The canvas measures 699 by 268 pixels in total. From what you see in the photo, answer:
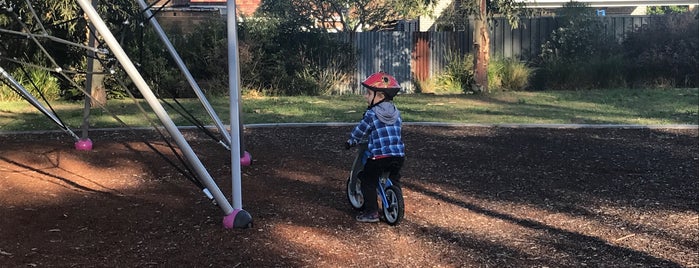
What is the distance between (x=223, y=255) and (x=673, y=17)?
19803mm

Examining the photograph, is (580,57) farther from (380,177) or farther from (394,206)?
(394,206)

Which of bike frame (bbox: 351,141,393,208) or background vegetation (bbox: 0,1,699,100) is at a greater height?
background vegetation (bbox: 0,1,699,100)

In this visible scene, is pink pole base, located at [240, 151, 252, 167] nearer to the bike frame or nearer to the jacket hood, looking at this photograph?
the bike frame

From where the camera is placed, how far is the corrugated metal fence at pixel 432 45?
73.2 feet

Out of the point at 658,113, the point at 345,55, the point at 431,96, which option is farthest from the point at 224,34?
the point at 658,113

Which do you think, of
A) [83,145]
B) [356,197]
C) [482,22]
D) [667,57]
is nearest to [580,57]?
[667,57]

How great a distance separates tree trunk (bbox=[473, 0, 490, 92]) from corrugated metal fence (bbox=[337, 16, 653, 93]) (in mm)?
3496

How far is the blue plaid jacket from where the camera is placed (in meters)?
5.96

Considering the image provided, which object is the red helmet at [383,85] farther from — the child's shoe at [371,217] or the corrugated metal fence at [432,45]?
the corrugated metal fence at [432,45]

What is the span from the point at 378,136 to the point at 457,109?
30.1 feet

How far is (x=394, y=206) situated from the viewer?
602 cm

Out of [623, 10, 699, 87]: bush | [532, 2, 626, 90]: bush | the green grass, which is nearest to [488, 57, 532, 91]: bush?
[532, 2, 626, 90]: bush

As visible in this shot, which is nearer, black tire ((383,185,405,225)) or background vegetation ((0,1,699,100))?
black tire ((383,185,405,225))

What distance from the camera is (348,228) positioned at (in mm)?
6055
